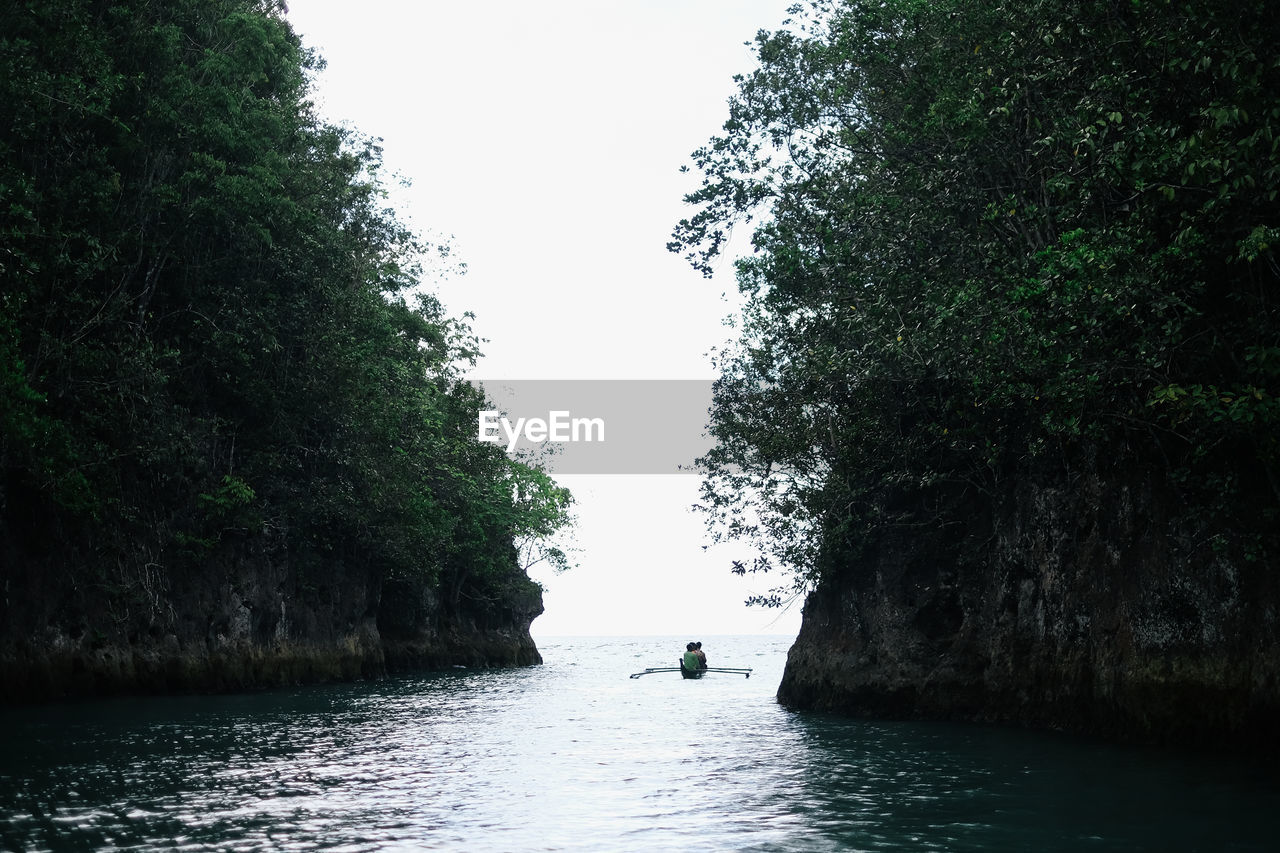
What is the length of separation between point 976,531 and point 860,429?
135 inches

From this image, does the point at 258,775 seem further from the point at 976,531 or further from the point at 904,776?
the point at 976,531

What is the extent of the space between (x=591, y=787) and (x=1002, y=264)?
11174 mm

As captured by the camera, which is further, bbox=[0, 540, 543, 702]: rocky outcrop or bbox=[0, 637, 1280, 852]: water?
bbox=[0, 540, 543, 702]: rocky outcrop

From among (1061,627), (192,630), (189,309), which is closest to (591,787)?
(1061,627)

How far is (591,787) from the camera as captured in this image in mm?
14992

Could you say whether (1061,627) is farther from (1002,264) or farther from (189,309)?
(189,309)

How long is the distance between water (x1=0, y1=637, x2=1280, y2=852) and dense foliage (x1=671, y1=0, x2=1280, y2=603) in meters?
4.54

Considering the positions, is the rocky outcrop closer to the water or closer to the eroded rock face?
the water

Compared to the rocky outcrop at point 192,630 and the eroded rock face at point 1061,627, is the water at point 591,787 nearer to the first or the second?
the eroded rock face at point 1061,627

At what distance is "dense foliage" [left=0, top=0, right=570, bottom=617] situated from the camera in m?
24.5

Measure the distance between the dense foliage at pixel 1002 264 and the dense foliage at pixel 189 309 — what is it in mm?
12944

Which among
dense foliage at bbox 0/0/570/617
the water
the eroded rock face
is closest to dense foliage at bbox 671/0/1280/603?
the eroded rock face

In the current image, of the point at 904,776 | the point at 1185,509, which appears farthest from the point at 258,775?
the point at 1185,509

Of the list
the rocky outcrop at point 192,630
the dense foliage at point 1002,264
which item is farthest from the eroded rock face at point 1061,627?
the rocky outcrop at point 192,630
